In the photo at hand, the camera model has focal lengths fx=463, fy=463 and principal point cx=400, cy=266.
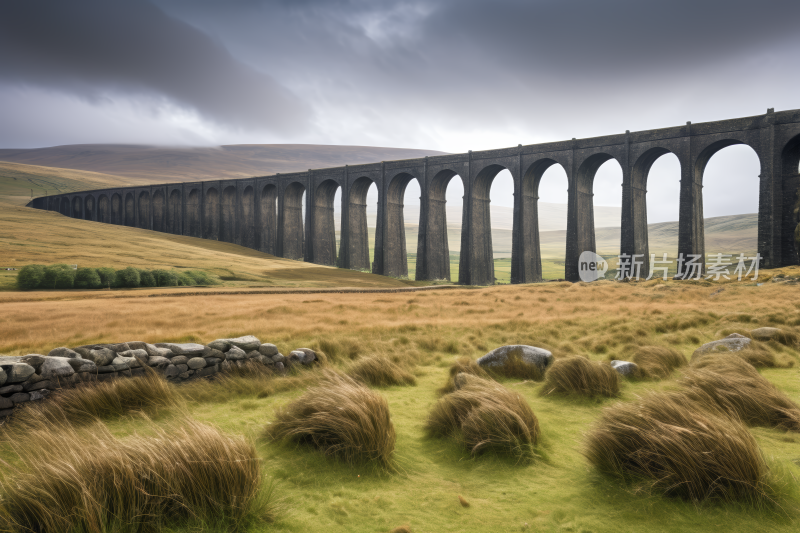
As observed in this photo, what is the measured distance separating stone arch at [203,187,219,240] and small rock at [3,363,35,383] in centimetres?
7346

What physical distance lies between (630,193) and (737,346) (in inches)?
1236

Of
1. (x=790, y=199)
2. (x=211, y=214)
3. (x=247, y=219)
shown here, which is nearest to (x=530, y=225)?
(x=790, y=199)

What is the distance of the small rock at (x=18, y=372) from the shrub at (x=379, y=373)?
4076mm

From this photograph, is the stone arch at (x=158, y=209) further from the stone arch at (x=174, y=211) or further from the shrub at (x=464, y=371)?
the shrub at (x=464, y=371)

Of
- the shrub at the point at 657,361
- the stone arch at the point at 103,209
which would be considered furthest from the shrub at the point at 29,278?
the stone arch at the point at 103,209

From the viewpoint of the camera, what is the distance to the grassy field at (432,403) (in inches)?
128

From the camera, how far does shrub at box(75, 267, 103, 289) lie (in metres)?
24.3

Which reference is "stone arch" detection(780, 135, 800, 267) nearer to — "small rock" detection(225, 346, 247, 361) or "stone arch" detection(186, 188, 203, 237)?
"small rock" detection(225, 346, 247, 361)

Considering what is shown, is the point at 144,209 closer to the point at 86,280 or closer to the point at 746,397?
the point at 86,280

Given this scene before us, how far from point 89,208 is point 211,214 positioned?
3933 centimetres

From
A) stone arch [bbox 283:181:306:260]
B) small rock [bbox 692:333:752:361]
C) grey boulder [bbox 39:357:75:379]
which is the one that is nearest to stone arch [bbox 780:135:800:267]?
small rock [bbox 692:333:752:361]

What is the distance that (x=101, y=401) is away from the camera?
5.61 metres

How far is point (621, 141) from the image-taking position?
37.1 meters

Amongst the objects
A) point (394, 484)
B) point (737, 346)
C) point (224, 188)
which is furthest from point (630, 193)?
point (224, 188)
